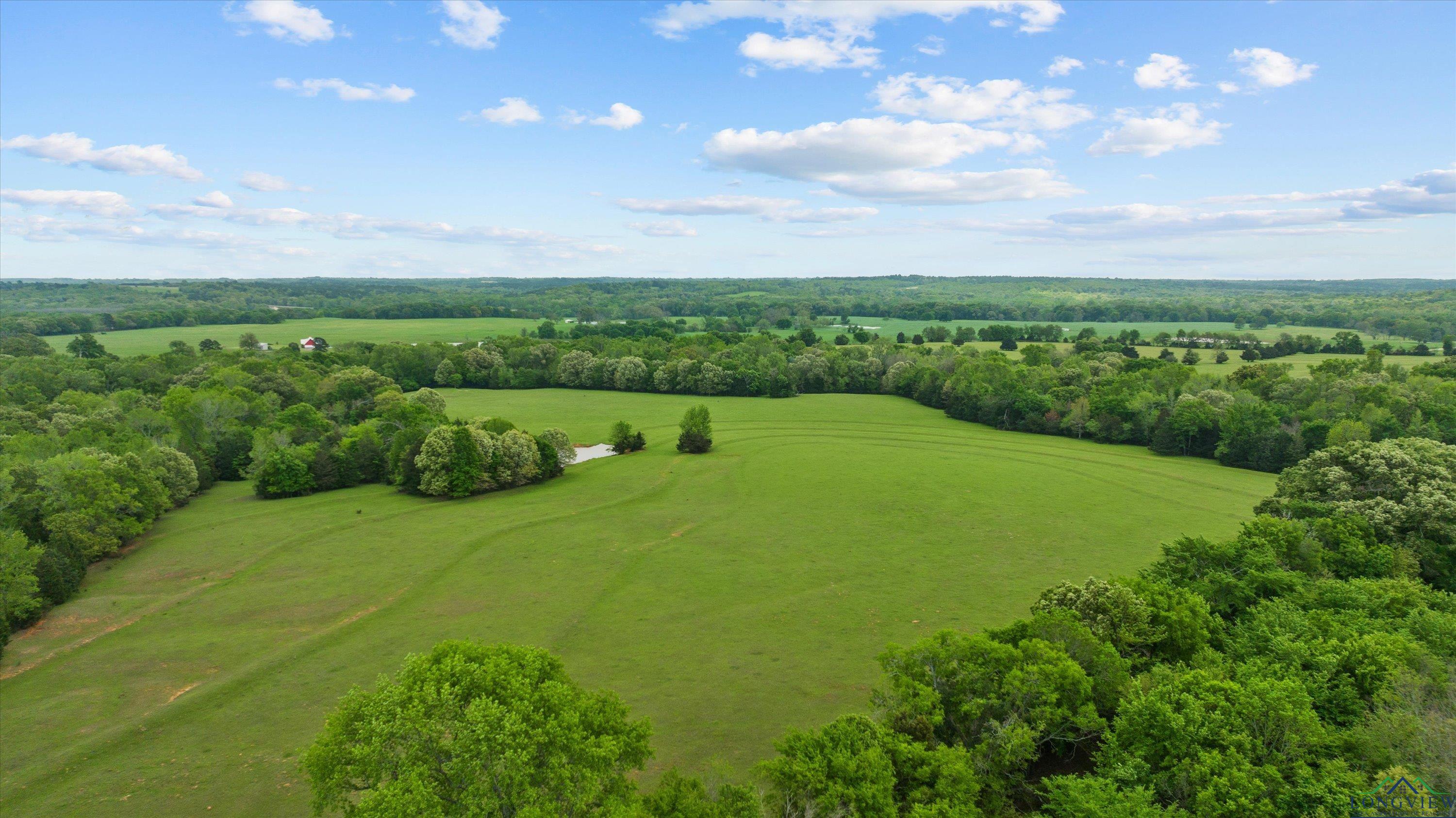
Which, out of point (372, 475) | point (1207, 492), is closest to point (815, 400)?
point (1207, 492)

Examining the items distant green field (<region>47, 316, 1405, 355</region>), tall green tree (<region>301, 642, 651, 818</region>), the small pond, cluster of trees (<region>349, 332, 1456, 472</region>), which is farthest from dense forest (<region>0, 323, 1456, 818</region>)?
distant green field (<region>47, 316, 1405, 355</region>)

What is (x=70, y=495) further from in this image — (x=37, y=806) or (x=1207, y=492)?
(x=1207, y=492)

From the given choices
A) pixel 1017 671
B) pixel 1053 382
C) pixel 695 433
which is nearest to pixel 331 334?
pixel 695 433

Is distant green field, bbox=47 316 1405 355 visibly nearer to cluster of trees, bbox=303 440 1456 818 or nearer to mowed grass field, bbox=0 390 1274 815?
mowed grass field, bbox=0 390 1274 815

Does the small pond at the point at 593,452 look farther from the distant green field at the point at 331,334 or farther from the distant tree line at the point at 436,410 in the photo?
the distant green field at the point at 331,334

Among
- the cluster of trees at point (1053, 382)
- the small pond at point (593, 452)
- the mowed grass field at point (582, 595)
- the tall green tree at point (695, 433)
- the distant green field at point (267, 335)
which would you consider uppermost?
the distant green field at point (267, 335)

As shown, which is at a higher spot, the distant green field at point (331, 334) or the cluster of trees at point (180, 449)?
the distant green field at point (331, 334)
